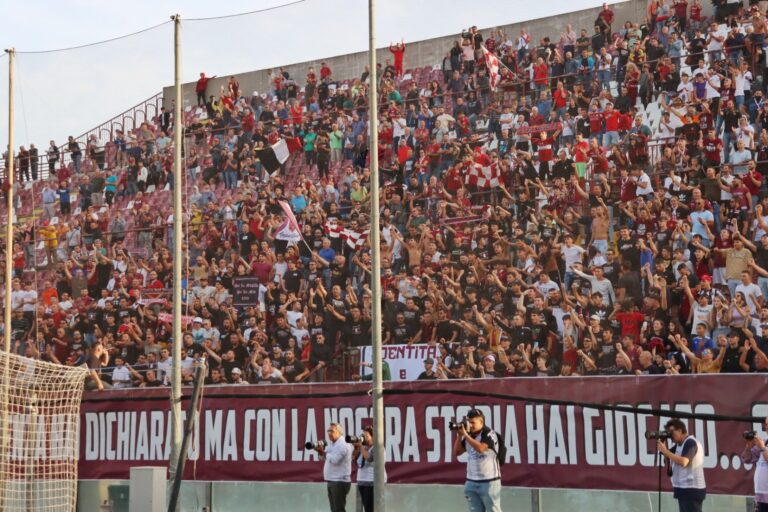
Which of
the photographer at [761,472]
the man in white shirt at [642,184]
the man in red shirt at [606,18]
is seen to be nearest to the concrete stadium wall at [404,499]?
the photographer at [761,472]

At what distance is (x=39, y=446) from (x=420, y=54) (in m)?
11.8

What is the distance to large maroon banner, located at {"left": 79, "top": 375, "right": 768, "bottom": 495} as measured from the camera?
40.7ft

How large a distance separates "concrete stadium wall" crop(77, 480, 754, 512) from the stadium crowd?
3552 millimetres

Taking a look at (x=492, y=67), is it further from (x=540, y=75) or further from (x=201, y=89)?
(x=201, y=89)

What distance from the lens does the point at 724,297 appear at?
1702 cm

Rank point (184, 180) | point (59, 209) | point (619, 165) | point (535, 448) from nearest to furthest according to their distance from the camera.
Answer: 1. point (535, 448)
2. point (619, 165)
3. point (184, 180)
4. point (59, 209)

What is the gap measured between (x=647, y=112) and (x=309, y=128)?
751 cm

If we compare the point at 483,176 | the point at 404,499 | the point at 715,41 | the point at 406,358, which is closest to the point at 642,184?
the point at 715,41

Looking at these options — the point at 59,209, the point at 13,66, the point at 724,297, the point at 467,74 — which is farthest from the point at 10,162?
the point at 724,297

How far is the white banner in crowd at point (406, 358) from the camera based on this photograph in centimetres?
1928

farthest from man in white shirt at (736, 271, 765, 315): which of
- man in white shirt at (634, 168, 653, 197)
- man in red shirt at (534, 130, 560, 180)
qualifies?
man in red shirt at (534, 130, 560, 180)

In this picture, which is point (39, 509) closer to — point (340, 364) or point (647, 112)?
point (340, 364)

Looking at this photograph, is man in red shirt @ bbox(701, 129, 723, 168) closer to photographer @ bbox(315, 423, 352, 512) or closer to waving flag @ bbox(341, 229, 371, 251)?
waving flag @ bbox(341, 229, 371, 251)

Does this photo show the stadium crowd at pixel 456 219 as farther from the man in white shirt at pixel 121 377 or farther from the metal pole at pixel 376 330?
the metal pole at pixel 376 330
